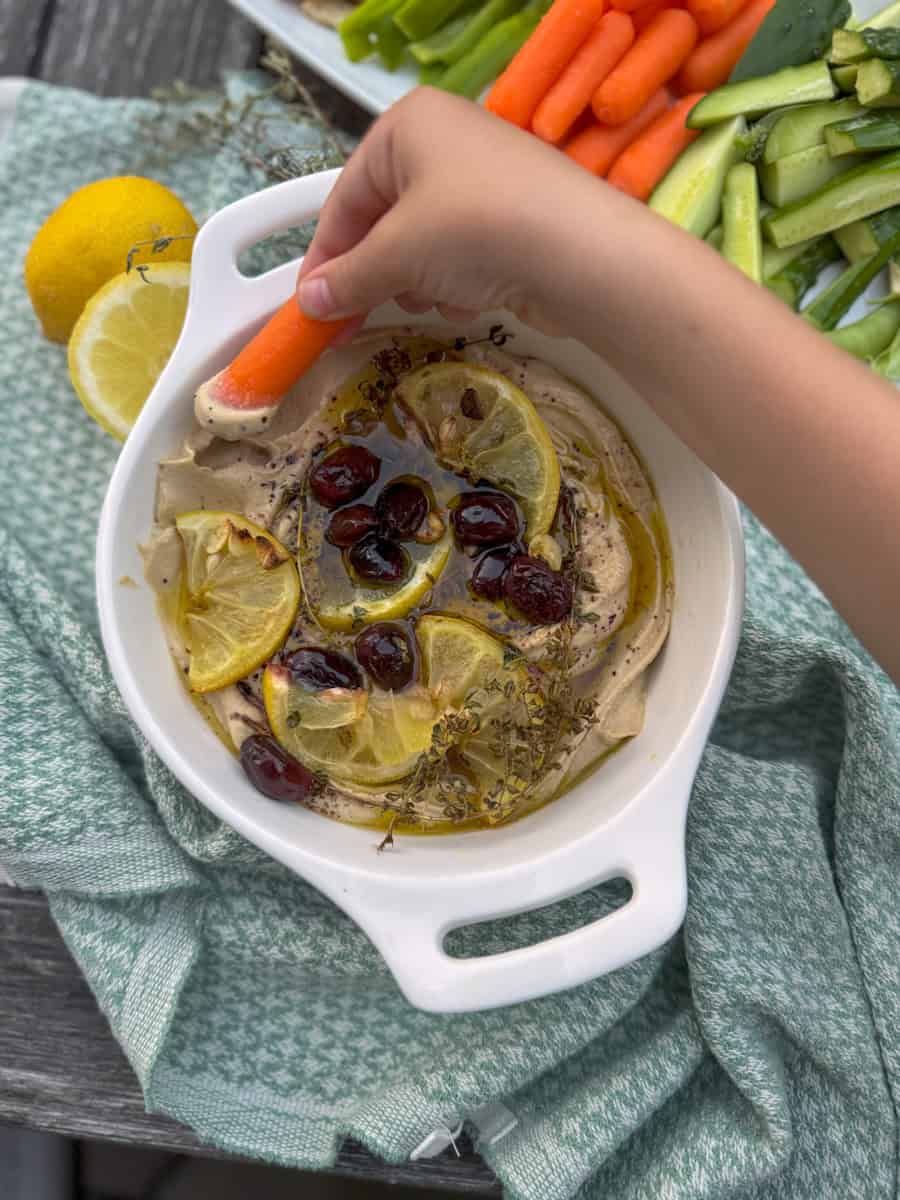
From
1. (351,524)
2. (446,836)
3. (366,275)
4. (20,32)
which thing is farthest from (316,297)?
(20,32)

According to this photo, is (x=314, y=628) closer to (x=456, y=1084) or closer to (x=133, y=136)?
(x=456, y=1084)

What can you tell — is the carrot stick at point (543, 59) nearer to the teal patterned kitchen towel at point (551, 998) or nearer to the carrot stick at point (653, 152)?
the carrot stick at point (653, 152)

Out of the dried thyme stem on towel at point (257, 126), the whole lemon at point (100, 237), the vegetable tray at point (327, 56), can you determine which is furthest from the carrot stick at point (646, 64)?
the whole lemon at point (100, 237)

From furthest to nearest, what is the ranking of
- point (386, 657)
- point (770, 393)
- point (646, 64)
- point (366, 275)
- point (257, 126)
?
point (646, 64) → point (257, 126) → point (386, 657) → point (366, 275) → point (770, 393)

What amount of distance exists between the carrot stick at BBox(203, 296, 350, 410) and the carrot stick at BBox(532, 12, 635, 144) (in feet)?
2.18

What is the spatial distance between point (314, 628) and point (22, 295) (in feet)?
2.29

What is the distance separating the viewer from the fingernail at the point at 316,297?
106 centimetres

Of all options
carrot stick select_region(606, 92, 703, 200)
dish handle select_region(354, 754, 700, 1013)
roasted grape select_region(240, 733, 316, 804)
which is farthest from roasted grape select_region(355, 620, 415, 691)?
carrot stick select_region(606, 92, 703, 200)

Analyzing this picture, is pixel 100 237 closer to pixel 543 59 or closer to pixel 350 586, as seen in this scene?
pixel 350 586

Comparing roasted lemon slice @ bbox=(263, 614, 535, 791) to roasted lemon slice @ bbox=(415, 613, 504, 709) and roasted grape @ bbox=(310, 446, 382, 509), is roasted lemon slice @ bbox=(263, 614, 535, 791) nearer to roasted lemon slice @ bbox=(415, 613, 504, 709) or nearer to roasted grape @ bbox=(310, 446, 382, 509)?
roasted lemon slice @ bbox=(415, 613, 504, 709)

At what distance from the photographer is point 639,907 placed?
1066mm

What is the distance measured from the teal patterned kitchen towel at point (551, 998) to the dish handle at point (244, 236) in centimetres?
49

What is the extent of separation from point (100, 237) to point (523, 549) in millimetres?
671

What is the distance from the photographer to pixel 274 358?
114 centimetres
